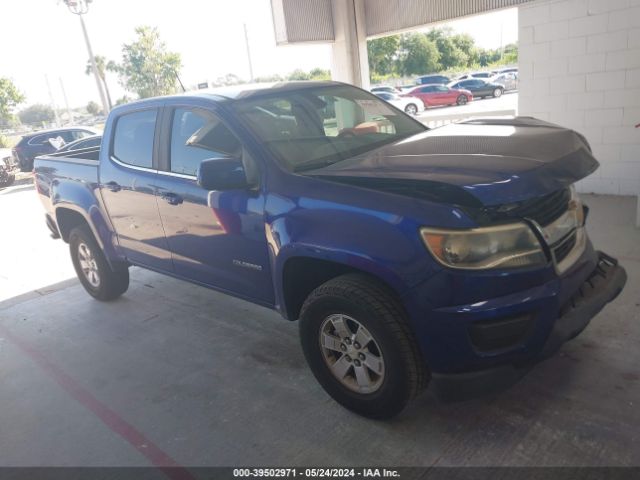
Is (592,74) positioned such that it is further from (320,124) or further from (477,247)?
(477,247)

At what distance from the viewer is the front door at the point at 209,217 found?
10.5ft

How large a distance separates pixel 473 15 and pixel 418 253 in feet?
21.8

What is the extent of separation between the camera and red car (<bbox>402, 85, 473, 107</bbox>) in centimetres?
2750

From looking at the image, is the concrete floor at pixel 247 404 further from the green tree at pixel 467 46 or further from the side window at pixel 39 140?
the green tree at pixel 467 46

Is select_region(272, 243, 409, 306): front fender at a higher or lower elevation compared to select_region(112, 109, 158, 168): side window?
lower

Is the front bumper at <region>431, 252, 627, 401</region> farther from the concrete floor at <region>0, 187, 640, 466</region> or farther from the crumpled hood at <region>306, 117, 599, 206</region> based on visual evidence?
the crumpled hood at <region>306, 117, 599, 206</region>

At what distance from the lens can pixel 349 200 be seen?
2588 millimetres

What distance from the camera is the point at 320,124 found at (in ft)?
11.4

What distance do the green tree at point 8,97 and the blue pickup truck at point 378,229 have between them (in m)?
34.2

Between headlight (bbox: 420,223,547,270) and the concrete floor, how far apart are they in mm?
967

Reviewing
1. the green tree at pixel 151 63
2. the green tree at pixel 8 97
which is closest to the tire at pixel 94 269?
the green tree at pixel 8 97

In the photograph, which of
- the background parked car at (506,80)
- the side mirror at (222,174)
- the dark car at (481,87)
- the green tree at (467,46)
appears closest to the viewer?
the side mirror at (222,174)

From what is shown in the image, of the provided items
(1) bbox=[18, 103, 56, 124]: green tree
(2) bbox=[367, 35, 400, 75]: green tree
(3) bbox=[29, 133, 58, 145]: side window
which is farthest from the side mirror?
(1) bbox=[18, 103, 56, 124]: green tree

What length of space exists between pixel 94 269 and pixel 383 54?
5054cm
